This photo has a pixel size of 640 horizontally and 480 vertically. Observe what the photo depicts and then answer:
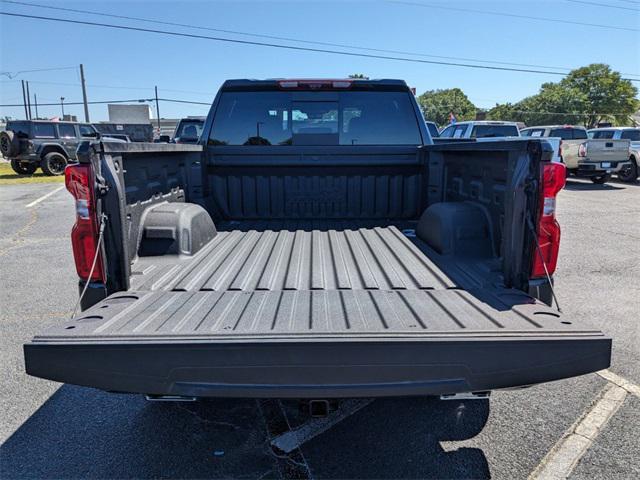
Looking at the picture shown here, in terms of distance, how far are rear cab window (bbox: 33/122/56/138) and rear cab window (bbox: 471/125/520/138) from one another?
1779 centimetres

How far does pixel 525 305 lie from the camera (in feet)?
7.18

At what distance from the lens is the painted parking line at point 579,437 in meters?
2.39

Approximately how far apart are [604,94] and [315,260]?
69.9 meters

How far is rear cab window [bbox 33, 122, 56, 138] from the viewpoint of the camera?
746 inches

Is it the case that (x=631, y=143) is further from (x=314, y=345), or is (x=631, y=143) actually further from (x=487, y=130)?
(x=314, y=345)

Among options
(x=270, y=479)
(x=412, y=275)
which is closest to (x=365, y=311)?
(x=412, y=275)

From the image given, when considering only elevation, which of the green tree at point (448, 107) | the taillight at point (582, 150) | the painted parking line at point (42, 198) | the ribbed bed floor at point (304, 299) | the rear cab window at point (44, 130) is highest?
the green tree at point (448, 107)

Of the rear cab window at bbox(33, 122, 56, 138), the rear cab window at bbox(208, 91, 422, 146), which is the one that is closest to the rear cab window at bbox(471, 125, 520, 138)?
the rear cab window at bbox(208, 91, 422, 146)

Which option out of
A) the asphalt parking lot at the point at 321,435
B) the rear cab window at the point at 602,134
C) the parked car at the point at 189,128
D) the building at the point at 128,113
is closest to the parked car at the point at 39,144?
the parked car at the point at 189,128

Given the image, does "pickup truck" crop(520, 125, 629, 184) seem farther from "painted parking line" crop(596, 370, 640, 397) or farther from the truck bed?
the truck bed

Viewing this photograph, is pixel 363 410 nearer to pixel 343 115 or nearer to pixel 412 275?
pixel 412 275

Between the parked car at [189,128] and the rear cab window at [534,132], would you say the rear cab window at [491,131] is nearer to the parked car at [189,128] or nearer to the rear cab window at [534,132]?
the rear cab window at [534,132]

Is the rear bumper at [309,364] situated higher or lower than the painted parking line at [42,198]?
higher

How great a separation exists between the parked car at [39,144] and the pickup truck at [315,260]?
17.4m
